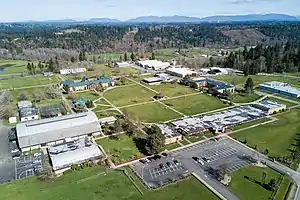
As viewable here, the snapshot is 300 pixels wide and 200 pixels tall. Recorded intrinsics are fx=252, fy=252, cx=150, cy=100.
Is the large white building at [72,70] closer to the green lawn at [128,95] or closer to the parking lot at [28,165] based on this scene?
the green lawn at [128,95]

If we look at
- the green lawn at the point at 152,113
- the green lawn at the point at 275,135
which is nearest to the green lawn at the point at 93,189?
the green lawn at the point at 275,135

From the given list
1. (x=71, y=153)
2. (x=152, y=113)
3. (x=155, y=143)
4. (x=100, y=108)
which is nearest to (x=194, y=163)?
(x=155, y=143)

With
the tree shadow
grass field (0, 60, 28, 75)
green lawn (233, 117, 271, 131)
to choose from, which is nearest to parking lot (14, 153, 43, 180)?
the tree shadow

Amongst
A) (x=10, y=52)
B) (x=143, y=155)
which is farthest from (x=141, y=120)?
(x=10, y=52)

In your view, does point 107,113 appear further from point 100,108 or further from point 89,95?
point 89,95

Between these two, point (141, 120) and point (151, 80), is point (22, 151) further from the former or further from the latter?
point (151, 80)
